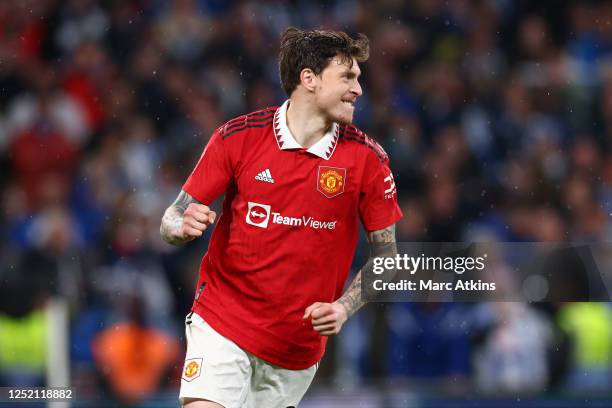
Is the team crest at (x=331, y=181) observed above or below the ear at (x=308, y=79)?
below

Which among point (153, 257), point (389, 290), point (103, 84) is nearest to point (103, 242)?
point (153, 257)

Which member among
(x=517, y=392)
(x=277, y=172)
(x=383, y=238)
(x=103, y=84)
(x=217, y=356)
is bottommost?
(x=517, y=392)

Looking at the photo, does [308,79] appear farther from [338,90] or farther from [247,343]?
[247,343]

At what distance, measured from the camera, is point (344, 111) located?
4.72 meters

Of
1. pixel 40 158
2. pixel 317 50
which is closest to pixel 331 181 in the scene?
pixel 317 50

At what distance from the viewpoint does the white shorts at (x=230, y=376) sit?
4.60 metres

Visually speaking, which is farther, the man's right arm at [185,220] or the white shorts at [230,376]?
the white shorts at [230,376]

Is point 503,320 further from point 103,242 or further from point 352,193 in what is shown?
point 352,193

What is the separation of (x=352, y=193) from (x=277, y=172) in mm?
328

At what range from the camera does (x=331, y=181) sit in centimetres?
470

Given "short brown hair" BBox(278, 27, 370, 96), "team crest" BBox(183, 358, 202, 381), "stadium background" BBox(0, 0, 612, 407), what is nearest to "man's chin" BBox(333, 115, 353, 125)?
"short brown hair" BBox(278, 27, 370, 96)

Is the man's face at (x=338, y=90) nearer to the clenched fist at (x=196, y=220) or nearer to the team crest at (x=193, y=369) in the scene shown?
the clenched fist at (x=196, y=220)

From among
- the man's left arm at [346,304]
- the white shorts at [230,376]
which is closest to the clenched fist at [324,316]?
the man's left arm at [346,304]

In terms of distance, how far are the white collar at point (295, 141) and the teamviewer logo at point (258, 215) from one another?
267mm
